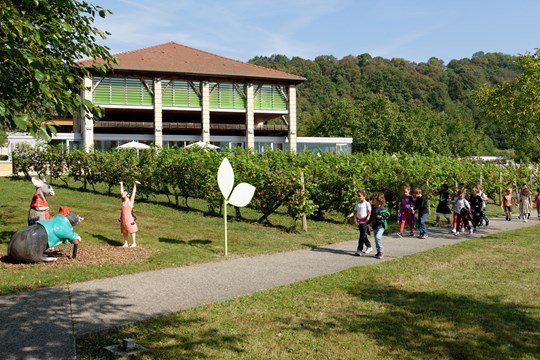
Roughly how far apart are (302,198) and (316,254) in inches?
130

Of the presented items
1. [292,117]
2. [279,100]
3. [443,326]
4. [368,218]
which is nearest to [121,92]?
[279,100]

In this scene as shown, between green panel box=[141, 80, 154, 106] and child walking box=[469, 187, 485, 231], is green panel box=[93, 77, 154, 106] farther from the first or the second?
child walking box=[469, 187, 485, 231]

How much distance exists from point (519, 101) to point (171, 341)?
14.6 m

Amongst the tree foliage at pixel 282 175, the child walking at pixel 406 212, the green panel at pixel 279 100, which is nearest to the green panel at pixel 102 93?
the green panel at pixel 279 100

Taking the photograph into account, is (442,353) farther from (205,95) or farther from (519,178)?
(205,95)

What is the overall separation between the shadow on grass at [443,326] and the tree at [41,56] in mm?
4831

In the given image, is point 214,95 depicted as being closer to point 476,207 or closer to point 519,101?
point 476,207

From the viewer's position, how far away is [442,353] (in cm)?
573

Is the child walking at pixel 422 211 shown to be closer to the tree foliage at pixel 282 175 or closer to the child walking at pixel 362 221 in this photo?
the tree foliage at pixel 282 175

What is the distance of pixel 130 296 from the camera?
787 centimetres

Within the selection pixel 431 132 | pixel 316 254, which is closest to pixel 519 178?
pixel 316 254

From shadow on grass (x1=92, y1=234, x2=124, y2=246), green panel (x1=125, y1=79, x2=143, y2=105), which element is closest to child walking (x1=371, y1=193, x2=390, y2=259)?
shadow on grass (x1=92, y1=234, x2=124, y2=246)

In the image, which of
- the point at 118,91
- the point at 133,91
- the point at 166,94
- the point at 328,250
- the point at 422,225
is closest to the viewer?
the point at 328,250

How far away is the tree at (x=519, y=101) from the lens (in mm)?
15977
